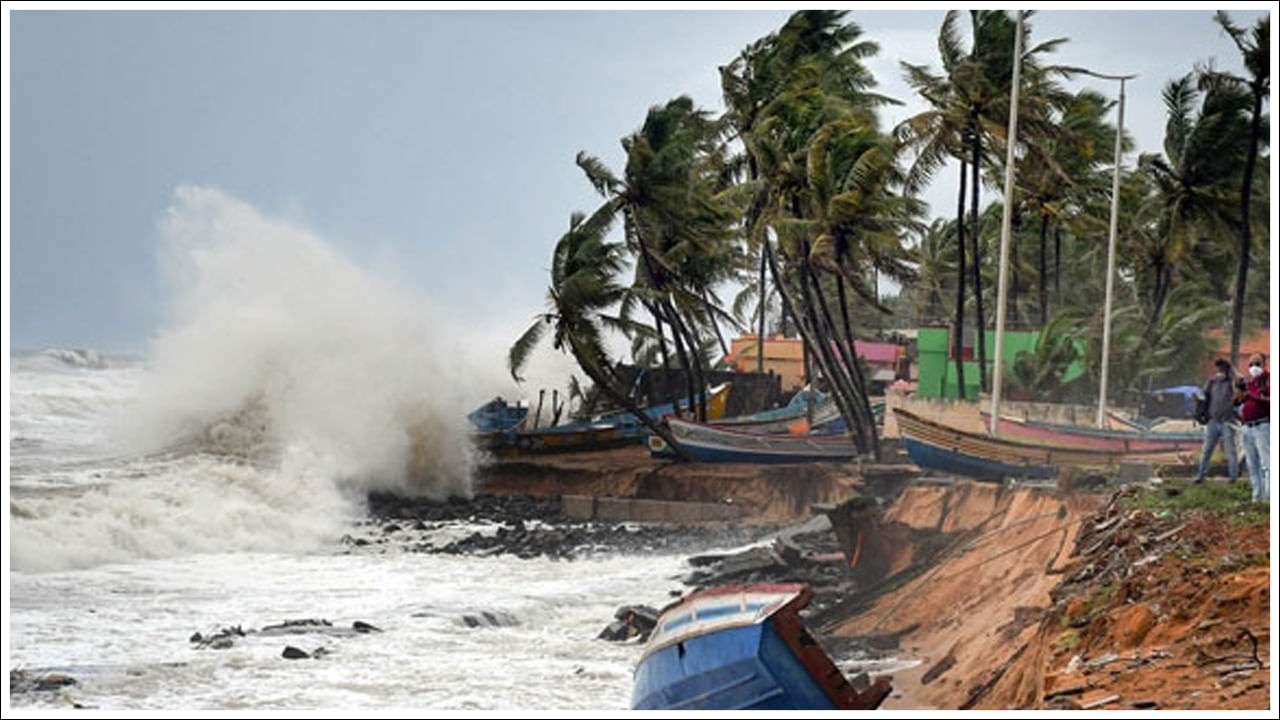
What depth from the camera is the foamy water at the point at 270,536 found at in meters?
7.98

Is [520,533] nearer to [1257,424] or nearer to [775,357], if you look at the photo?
[775,357]

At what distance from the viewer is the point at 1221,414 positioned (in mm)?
8914

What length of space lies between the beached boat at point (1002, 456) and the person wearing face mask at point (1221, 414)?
1.70 metres

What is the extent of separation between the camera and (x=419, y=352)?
1274 centimetres

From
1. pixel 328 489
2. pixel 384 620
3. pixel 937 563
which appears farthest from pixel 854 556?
pixel 328 489

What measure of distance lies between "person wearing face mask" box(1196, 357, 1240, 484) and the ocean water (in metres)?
3.01

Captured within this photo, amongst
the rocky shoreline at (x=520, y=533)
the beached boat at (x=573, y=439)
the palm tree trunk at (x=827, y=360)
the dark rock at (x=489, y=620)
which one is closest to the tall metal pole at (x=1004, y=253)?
the palm tree trunk at (x=827, y=360)

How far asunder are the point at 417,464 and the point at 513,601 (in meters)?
2.77

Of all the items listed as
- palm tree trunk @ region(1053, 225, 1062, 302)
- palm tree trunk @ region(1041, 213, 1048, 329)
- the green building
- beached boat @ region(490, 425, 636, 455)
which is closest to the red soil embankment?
the green building

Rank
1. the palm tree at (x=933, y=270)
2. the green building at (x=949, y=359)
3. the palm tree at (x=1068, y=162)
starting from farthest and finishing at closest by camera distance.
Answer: the palm tree at (x=933, y=270) → the palm tree at (x=1068, y=162) → the green building at (x=949, y=359)

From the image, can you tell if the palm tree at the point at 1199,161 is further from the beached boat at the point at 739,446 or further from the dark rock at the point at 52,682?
the dark rock at the point at 52,682

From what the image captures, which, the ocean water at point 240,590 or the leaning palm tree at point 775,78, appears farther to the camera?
the leaning palm tree at point 775,78

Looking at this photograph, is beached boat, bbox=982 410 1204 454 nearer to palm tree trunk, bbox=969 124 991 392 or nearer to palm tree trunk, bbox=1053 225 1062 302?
palm tree trunk, bbox=969 124 991 392

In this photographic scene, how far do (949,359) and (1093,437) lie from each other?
5.01 ft
